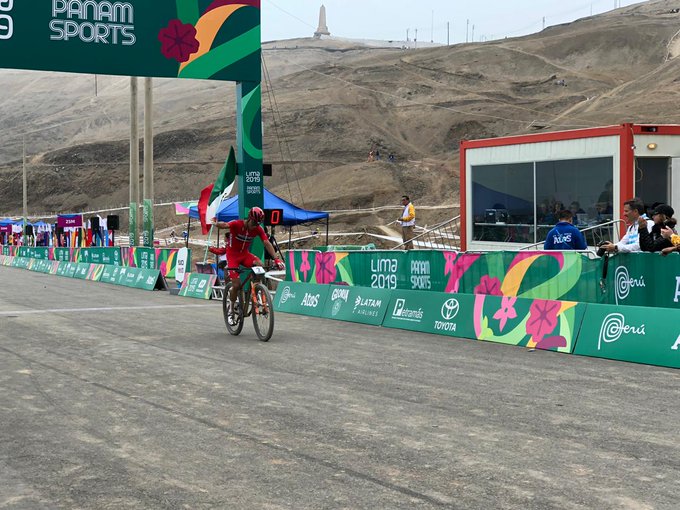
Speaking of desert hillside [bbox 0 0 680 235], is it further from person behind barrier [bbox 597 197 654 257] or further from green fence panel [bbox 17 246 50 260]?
person behind barrier [bbox 597 197 654 257]

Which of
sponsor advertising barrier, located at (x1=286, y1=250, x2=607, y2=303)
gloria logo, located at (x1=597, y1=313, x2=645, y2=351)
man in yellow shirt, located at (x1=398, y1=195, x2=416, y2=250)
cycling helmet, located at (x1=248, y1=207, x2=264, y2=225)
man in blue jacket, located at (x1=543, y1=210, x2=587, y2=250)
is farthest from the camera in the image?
man in yellow shirt, located at (x1=398, y1=195, x2=416, y2=250)

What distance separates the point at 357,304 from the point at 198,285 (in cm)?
874

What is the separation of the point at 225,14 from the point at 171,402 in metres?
15.4

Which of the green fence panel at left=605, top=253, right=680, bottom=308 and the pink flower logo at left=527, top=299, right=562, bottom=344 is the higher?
the green fence panel at left=605, top=253, right=680, bottom=308

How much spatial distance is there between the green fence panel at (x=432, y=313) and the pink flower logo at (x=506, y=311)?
22.2 inches

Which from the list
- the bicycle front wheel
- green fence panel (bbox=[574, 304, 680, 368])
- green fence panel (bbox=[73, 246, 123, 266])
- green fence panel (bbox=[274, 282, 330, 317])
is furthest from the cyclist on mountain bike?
green fence panel (bbox=[73, 246, 123, 266])

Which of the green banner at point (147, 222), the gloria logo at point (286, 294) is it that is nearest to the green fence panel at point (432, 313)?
the gloria logo at point (286, 294)

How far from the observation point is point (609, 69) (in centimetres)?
11806

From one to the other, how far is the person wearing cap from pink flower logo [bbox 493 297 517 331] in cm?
200

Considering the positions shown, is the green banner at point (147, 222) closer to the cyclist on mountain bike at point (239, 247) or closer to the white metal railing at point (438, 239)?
the white metal railing at point (438, 239)

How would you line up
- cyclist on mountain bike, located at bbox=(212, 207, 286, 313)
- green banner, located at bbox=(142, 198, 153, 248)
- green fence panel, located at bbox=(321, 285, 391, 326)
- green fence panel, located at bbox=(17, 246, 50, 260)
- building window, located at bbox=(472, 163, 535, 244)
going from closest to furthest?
cyclist on mountain bike, located at bbox=(212, 207, 286, 313) → green fence panel, located at bbox=(321, 285, 391, 326) → building window, located at bbox=(472, 163, 535, 244) → green banner, located at bbox=(142, 198, 153, 248) → green fence panel, located at bbox=(17, 246, 50, 260)

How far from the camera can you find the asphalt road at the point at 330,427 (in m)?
5.70

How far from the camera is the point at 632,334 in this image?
450 inches

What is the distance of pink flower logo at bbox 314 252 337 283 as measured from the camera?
66.3ft
